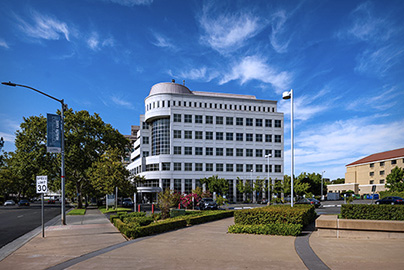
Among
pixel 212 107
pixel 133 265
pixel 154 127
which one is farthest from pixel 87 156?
pixel 133 265

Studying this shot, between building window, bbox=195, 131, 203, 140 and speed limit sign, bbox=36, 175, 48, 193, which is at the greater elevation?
building window, bbox=195, 131, 203, 140

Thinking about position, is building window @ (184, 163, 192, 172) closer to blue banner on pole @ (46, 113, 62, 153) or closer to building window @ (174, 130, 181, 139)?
building window @ (174, 130, 181, 139)

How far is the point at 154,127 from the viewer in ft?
244

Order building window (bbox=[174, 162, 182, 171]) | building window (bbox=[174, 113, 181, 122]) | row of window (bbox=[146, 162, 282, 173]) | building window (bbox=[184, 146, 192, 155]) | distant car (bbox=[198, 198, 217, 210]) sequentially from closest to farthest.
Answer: distant car (bbox=[198, 198, 217, 210]) → building window (bbox=[174, 162, 182, 171]) → row of window (bbox=[146, 162, 282, 173]) → building window (bbox=[174, 113, 181, 122]) → building window (bbox=[184, 146, 192, 155])

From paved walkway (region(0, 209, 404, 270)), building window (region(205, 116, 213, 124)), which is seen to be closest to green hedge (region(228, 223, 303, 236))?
paved walkway (region(0, 209, 404, 270))

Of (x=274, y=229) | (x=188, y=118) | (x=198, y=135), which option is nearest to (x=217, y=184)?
(x=198, y=135)

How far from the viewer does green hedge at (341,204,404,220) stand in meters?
13.7

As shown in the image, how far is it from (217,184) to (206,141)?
35.0 feet

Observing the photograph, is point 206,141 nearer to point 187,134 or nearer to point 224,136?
point 224,136

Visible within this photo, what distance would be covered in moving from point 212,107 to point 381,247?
213 feet

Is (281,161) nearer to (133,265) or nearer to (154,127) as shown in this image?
(154,127)

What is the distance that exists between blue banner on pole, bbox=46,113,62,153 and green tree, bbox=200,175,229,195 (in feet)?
161

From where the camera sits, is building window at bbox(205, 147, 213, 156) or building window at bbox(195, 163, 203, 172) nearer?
building window at bbox(195, 163, 203, 172)

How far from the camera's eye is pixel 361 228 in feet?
42.2
